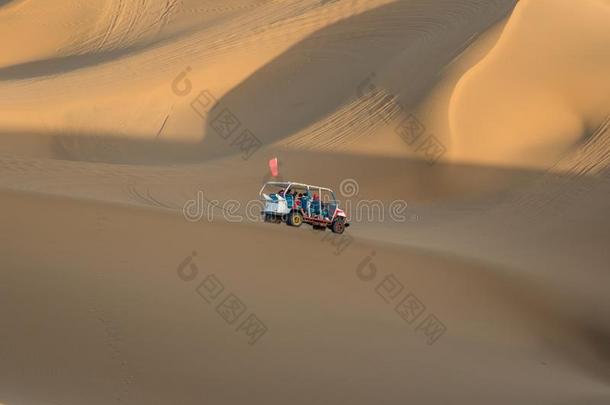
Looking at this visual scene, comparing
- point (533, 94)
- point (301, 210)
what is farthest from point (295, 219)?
point (533, 94)

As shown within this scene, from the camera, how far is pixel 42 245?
38.3 ft

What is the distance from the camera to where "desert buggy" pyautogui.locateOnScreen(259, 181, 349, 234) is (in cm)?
1352

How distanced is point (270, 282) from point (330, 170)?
7905mm

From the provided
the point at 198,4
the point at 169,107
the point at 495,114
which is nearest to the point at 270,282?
the point at 495,114

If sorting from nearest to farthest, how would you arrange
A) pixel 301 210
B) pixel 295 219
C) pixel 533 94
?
pixel 295 219 → pixel 301 210 → pixel 533 94

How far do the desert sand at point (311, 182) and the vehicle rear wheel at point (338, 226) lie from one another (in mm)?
401

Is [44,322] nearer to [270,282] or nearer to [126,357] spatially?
[126,357]

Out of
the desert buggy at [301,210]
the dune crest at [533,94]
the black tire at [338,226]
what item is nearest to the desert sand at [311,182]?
the dune crest at [533,94]

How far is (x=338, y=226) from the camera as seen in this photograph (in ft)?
46.3

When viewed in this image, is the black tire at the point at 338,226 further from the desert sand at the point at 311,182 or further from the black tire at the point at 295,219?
the black tire at the point at 295,219

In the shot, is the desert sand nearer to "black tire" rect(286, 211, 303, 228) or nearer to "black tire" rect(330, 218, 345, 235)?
"black tire" rect(286, 211, 303, 228)

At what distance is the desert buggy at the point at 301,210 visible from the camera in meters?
13.5

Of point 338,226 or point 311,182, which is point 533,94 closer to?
point 311,182

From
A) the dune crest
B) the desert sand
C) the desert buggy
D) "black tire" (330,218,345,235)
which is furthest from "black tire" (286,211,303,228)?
the dune crest
